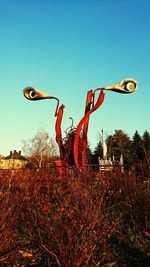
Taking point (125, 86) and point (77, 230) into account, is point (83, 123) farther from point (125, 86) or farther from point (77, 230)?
point (77, 230)

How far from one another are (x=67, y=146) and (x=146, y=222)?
17.3ft

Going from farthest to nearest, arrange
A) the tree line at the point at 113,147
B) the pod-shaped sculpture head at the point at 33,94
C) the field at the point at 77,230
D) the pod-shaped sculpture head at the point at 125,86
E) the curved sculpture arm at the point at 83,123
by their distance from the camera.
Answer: the tree line at the point at 113,147
the pod-shaped sculpture head at the point at 33,94
the pod-shaped sculpture head at the point at 125,86
the curved sculpture arm at the point at 83,123
the field at the point at 77,230

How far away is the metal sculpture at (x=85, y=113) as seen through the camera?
9514mm

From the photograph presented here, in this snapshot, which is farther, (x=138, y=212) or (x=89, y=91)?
(x=89, y=91)

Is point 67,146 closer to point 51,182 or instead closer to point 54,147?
point 51,182

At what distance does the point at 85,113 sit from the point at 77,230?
7.05m

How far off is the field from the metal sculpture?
10.4ft

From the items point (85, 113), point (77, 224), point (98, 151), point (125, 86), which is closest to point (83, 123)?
point (85, 113)

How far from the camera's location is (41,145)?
144 ft

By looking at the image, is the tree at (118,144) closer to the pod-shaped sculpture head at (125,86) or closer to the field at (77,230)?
the pod-shaped sculpture head at (125,86)

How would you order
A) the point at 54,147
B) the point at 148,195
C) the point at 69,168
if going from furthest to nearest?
the point at 54,147, the point at 69,168, the point at 148,195

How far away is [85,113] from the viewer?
10.2 metres

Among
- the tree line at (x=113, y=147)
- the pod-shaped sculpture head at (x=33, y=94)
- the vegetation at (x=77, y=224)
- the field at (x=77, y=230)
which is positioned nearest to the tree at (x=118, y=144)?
the tree line at (x=113, y=147)

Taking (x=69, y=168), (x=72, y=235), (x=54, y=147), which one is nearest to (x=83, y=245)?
(x=72, y=235)
